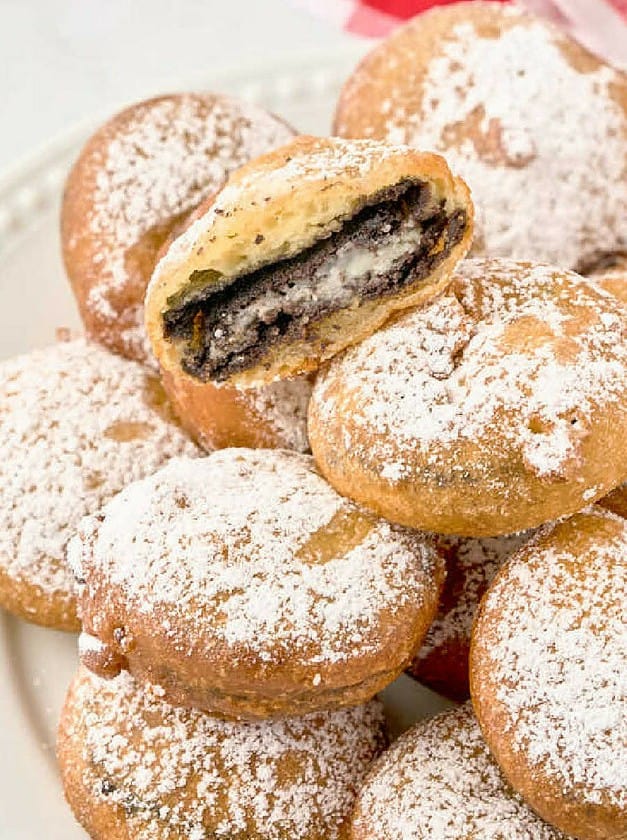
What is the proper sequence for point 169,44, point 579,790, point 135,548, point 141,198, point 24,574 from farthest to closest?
point 169,44 → point 141,198 → point 24,574 → point 135,548 → point 579,790

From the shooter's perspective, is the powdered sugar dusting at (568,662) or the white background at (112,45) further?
the white background at (112,45)

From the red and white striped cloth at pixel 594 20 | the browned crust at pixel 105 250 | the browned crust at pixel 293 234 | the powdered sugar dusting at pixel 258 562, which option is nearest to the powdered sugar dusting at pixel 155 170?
the browned crust at pixel 105 250

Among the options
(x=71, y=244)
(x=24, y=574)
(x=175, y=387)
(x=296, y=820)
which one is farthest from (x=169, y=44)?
(x=296, y=820)

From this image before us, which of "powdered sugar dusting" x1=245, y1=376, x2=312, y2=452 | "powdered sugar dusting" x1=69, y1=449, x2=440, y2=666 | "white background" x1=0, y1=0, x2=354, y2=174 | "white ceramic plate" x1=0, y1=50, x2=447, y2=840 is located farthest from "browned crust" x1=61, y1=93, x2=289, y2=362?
"white background" x1=0, y1=0, x2=354, y2=174

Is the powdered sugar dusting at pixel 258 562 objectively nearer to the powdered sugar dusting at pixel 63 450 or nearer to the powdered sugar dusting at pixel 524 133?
the powdered sugar dusting at pixel 63 450

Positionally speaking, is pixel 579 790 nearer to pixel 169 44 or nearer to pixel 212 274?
pixel 212 274

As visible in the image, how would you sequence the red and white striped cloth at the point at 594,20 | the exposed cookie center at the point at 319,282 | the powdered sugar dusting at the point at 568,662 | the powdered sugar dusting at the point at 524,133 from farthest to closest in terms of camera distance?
the red and white striped cloth at the point at 594,20
the powdered sugar dusting at the point at 524,133
the exposed cookie center at the point at 319,282
the powdered sugar dusting at the point at 568,662
